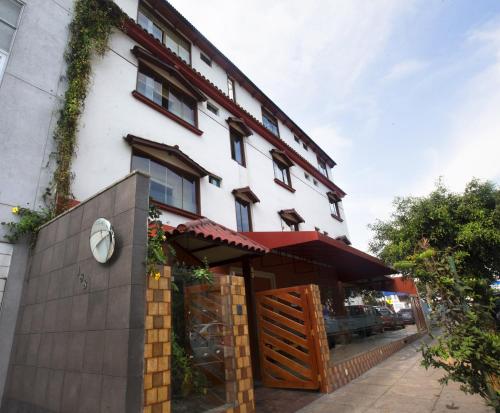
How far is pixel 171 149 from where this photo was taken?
8422mm

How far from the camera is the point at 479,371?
4023mm

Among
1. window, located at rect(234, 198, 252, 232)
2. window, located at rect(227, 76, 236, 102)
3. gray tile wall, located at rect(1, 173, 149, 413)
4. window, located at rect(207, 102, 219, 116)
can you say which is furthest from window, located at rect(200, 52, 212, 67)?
gray tile wall, located at rect(1, 173, 149, 413)

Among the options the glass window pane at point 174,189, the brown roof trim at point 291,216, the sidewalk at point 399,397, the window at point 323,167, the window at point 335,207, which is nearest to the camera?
the sidewalk at point 399,397

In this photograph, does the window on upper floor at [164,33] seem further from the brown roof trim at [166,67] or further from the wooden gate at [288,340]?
the wooden gate at [288,340]

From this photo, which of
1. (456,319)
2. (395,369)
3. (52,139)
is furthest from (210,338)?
(395,369)

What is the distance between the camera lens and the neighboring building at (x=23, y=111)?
5254 millimetres

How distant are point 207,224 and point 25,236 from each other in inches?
132

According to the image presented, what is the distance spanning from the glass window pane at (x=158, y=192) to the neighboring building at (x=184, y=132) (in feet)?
0.09

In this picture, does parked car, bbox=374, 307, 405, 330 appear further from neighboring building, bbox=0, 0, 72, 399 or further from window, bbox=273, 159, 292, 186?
neighboring building, bbox=0, 0, 72, 399

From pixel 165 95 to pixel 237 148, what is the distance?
3.69 m

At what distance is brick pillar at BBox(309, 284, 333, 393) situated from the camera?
6.29 m

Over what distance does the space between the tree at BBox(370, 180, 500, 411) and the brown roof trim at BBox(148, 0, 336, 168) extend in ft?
24.5

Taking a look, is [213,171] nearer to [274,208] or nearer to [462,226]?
[274,208]

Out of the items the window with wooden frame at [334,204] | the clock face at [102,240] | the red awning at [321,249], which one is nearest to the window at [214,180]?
the red awning at [321,249]
